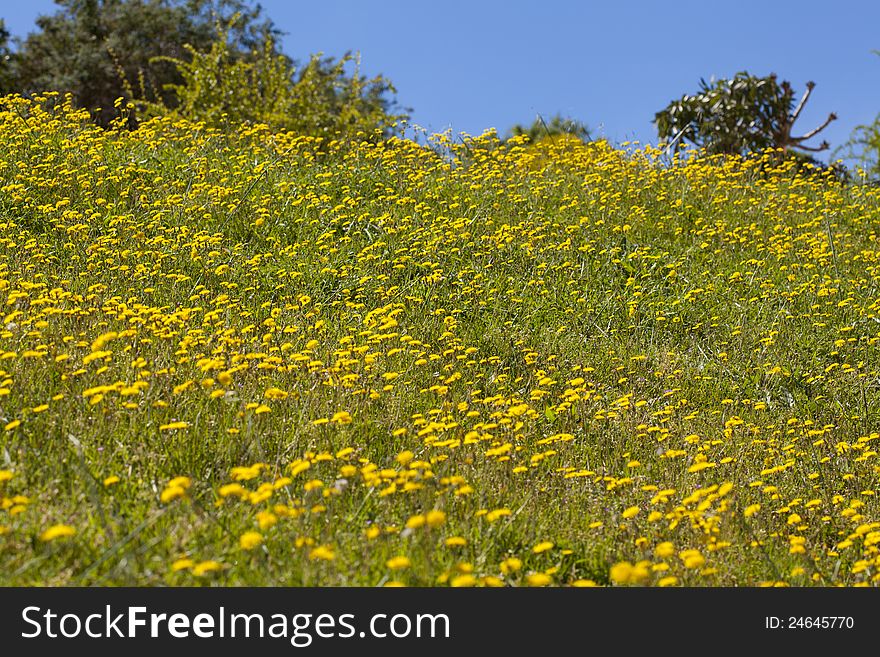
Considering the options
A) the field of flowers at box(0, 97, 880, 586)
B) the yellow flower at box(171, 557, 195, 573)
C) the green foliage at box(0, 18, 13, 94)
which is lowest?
the yellow flower at box(171, 557, 195, 573)

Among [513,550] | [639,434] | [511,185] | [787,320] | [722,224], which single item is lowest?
[513,550]

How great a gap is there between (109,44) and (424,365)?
25.8 m

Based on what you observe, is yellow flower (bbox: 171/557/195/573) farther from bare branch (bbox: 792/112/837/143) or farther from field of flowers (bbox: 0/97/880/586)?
bare branch (bbox: 792/112/837/143)

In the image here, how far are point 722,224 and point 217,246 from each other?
18.9 ft

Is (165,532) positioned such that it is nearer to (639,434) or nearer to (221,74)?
(639,434)

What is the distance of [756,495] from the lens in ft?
15.8

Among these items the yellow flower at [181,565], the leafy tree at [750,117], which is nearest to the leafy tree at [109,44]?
the leafy tree at [750,117]

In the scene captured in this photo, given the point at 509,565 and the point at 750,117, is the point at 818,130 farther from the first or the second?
A: the point at 509,565

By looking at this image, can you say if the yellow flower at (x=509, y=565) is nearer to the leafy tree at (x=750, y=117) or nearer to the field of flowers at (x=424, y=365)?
the field of flowers at (x=424, y=365)

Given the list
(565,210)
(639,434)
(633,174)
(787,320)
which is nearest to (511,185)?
(565,210)

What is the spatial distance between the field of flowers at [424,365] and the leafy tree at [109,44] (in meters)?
17.5

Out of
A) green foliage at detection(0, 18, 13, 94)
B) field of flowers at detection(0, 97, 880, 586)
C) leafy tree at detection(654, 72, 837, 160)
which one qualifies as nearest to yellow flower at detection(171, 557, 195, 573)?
field of flowers at detection(0, 97, 880, 586)

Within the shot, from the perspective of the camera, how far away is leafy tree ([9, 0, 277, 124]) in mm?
27875

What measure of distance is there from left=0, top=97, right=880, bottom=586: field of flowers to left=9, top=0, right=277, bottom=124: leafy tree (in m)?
17.5
